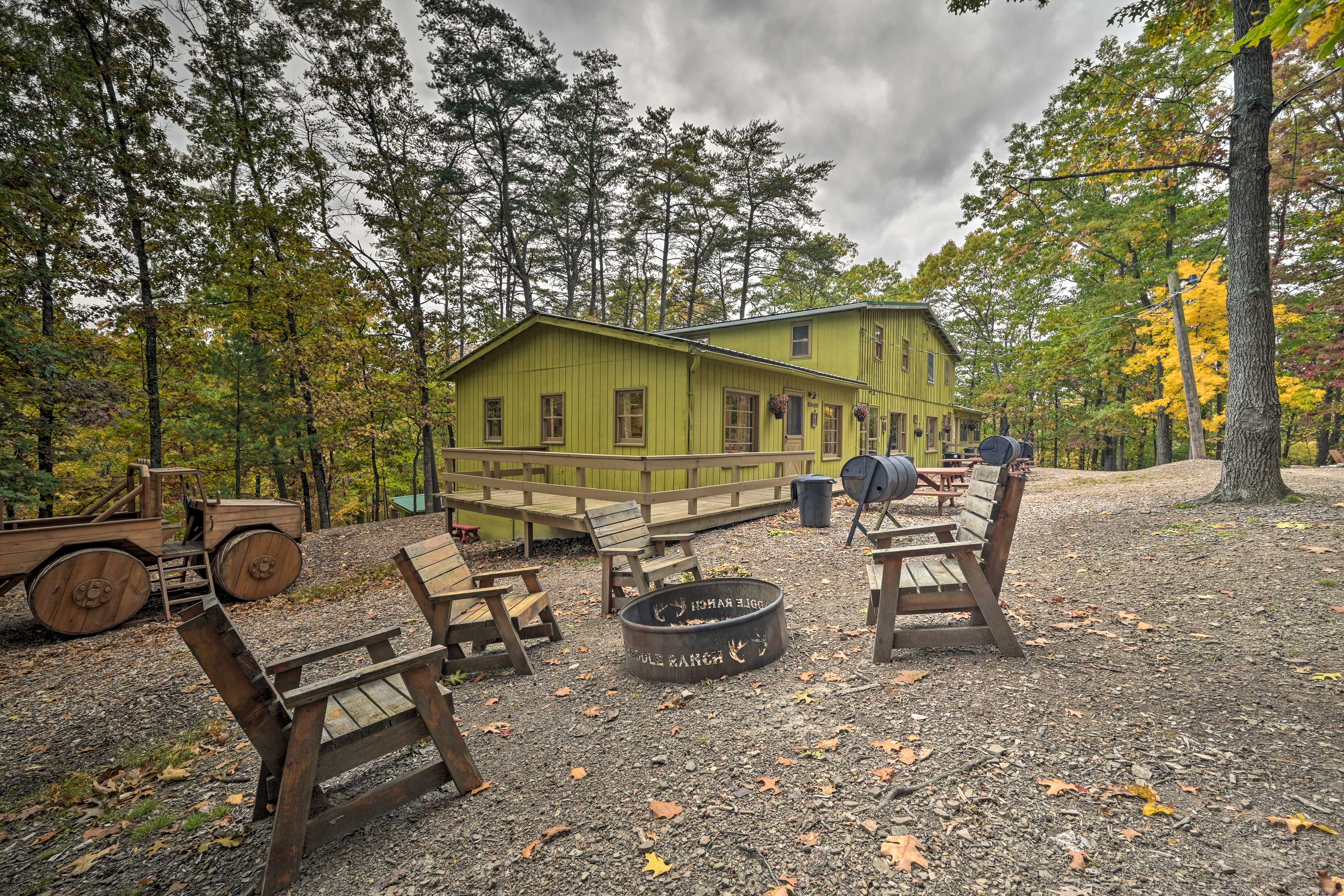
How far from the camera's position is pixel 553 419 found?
40.0 feet

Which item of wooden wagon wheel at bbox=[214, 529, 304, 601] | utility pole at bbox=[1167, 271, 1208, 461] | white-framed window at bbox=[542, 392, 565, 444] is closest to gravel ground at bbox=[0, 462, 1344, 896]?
wooden wagon wheel at bbox=[214, 529, 304, 601]

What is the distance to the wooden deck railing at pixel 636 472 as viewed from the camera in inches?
316

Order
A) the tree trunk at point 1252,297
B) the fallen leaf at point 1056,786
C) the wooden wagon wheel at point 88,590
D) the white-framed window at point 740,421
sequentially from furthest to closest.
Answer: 1. the white-framed window at point 740,421
2. the tree trunk at point 1252,297
3. the wooden wagon wheel at point 88,590
4. the fallen leaf at point 1056,786

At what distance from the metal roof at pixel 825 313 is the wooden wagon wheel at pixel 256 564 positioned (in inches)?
520

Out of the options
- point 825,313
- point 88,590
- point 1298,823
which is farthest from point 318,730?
point 825,313

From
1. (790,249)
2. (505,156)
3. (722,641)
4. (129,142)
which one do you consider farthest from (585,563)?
(790,249)

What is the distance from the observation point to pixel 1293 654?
2.96m

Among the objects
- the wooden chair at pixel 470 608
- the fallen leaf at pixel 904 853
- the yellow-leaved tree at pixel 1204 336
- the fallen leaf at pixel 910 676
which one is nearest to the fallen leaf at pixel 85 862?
the wooden chair at pixel 470 608

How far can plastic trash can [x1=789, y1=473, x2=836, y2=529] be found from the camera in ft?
28.2

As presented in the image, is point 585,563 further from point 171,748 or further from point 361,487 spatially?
point 361,487

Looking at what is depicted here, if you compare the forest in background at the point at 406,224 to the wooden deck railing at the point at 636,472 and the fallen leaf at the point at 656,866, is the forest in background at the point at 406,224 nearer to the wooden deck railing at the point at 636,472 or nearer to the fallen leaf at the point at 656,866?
the wooden deck railing at the point at 636,472

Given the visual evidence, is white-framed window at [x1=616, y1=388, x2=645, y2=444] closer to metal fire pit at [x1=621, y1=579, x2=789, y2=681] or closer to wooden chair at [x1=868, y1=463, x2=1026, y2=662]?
metal fire pit at [x1=621, y1=579, x2=789, y2=681]

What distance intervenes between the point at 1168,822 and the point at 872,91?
1404 centimetres

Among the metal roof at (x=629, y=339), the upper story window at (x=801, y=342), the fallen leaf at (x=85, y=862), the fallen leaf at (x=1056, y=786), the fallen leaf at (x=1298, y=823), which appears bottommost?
the fallen leaf at (x=85, y=862)
